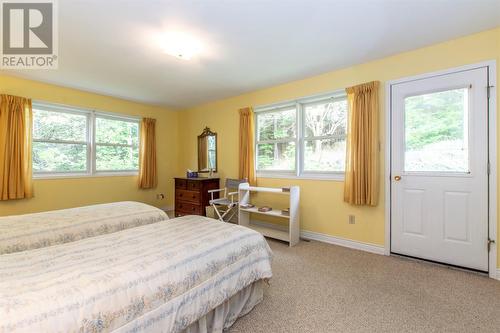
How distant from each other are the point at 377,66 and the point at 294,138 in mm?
1486

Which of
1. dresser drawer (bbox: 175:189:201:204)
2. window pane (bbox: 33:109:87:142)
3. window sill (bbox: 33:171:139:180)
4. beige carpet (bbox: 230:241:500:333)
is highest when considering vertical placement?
window pane (bbox: 33:109:87:142)

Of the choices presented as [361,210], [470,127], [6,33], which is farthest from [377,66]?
A: [6,33]

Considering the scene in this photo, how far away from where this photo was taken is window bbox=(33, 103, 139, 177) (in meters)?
3.80

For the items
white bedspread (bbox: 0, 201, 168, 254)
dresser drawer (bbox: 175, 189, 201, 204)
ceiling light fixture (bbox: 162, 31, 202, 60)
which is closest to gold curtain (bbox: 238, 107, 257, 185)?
dresser drawer (bbox: 175, 189, 201, 204)

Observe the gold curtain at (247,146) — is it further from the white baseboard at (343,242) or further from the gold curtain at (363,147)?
the gold curtain at (363,147)

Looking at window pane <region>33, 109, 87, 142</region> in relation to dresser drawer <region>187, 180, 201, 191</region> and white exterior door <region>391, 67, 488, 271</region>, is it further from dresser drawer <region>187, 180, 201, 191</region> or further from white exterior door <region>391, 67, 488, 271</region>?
white exterior door <region>391, 67, 488, 271</region>

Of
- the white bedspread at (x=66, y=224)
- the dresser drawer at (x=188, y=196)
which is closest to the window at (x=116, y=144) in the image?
the dresser drawer at (x=188, y=196)

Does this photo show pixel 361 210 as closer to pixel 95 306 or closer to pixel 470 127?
pixel 470 127

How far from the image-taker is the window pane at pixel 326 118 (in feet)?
11.1

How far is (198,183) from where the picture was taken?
175 inches

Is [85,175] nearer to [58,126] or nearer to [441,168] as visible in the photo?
[58,126]

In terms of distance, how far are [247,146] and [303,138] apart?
1016 mm

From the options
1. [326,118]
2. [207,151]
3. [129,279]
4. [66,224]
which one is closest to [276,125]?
[326,118]

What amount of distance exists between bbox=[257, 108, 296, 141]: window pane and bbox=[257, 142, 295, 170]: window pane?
0.15 m
